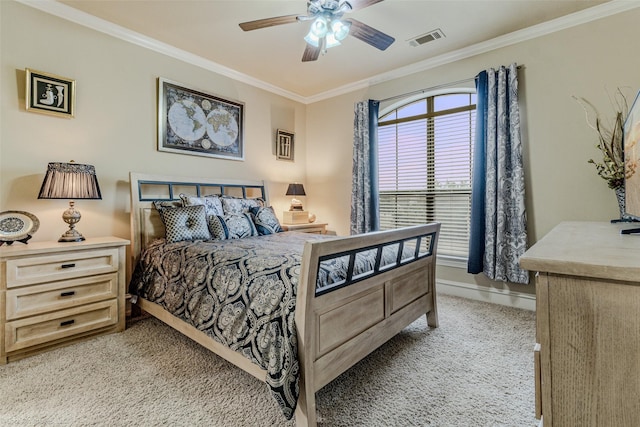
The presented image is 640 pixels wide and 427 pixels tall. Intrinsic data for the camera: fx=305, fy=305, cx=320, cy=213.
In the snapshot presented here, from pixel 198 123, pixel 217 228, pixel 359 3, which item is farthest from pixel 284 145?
pixel 359 3

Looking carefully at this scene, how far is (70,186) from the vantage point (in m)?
2.37

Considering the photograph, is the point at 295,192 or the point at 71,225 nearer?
the point at 71,225

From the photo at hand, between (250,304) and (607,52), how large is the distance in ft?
11.8

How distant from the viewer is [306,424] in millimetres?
1406

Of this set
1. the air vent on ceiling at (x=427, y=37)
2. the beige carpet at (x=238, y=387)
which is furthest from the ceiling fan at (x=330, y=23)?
the beige carpet at (x=238, y=387)

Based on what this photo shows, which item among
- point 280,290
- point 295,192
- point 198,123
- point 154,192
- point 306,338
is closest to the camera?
point 306,338

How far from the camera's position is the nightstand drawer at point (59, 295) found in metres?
2.08

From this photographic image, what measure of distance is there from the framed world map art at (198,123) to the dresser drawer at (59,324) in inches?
67.2

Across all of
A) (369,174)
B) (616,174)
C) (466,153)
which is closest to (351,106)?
(369,174)

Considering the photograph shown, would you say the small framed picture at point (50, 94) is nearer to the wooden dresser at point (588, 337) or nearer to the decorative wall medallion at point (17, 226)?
the decorative wall medallion at point (17, 226)

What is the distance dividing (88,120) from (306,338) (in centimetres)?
288

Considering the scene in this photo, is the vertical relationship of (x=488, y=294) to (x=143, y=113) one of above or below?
below

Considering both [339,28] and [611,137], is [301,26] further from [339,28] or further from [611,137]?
[611,137]

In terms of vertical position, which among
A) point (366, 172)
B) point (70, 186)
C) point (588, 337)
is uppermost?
point (366, 172)
